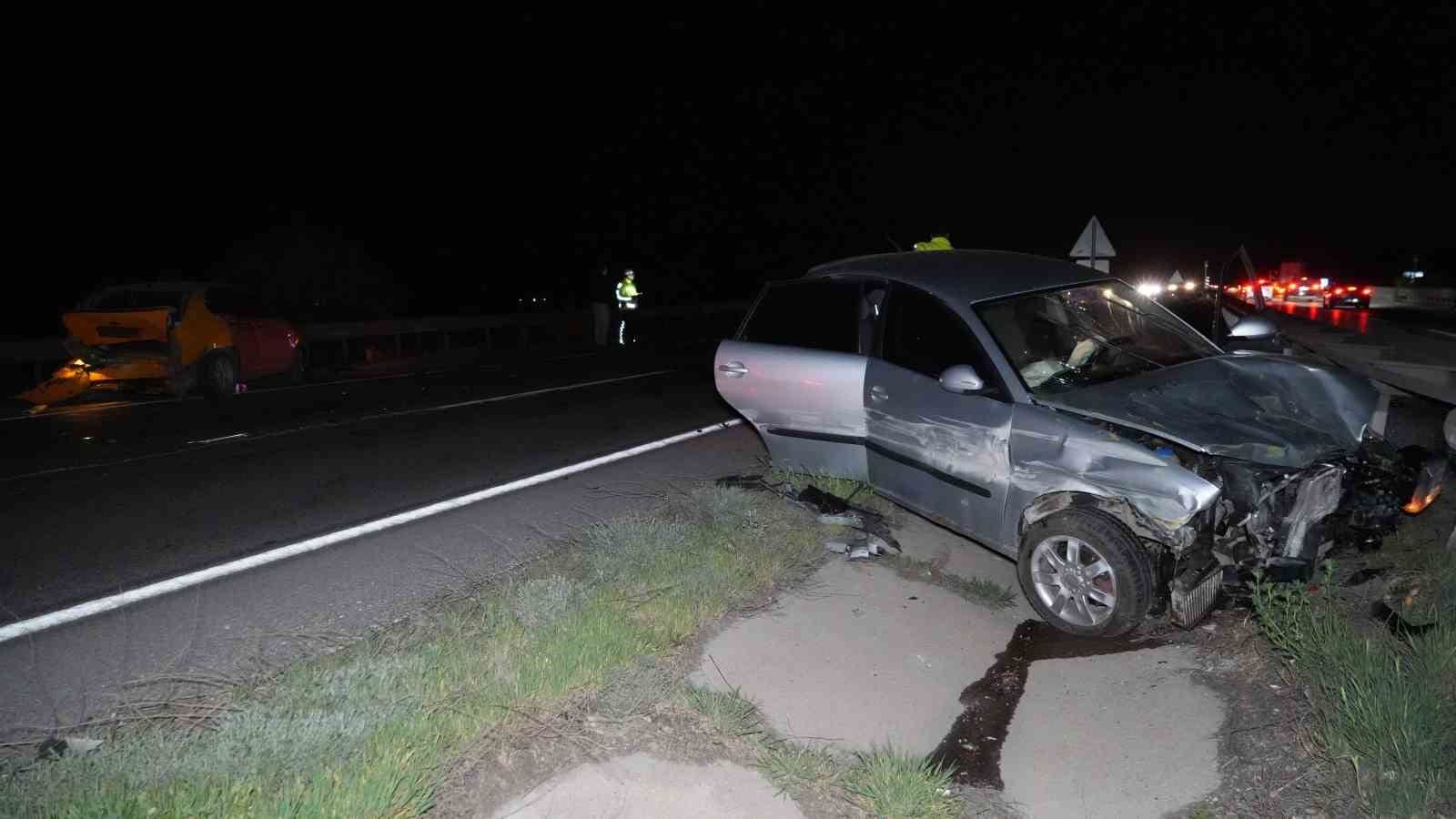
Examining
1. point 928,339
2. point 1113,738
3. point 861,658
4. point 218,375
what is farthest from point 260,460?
point 1113,738

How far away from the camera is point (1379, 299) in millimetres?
42469

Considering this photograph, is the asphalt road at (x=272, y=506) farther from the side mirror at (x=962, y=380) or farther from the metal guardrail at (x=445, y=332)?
the metal guardrail at (x=445, y=332)

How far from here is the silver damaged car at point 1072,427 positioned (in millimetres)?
Result: 4480

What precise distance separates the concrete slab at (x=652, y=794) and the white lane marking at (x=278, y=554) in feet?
10.0

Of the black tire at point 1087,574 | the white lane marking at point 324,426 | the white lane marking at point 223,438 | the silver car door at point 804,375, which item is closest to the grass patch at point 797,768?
the black tire at point 1087,574

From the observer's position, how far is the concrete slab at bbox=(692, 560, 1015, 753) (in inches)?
161

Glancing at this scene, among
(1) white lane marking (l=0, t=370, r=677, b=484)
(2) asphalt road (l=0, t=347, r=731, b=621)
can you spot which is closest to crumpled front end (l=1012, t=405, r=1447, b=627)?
(2) asphalt road (l=0, t=347, r=731, b=621)

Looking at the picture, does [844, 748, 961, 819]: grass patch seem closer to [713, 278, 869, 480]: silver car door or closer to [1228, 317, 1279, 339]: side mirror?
[713, 278, 869, 480]: silver car door

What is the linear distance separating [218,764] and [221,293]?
Result: 11173 mm

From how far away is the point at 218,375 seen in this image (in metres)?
12.4

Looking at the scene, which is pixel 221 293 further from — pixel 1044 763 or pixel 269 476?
pixel 1044 763

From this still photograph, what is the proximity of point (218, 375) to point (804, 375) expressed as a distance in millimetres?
9305

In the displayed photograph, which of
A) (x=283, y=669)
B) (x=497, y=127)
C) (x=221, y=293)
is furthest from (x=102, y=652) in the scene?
(x=497, y=127)

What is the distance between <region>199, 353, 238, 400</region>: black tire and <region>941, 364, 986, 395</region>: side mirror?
10.2 meters
